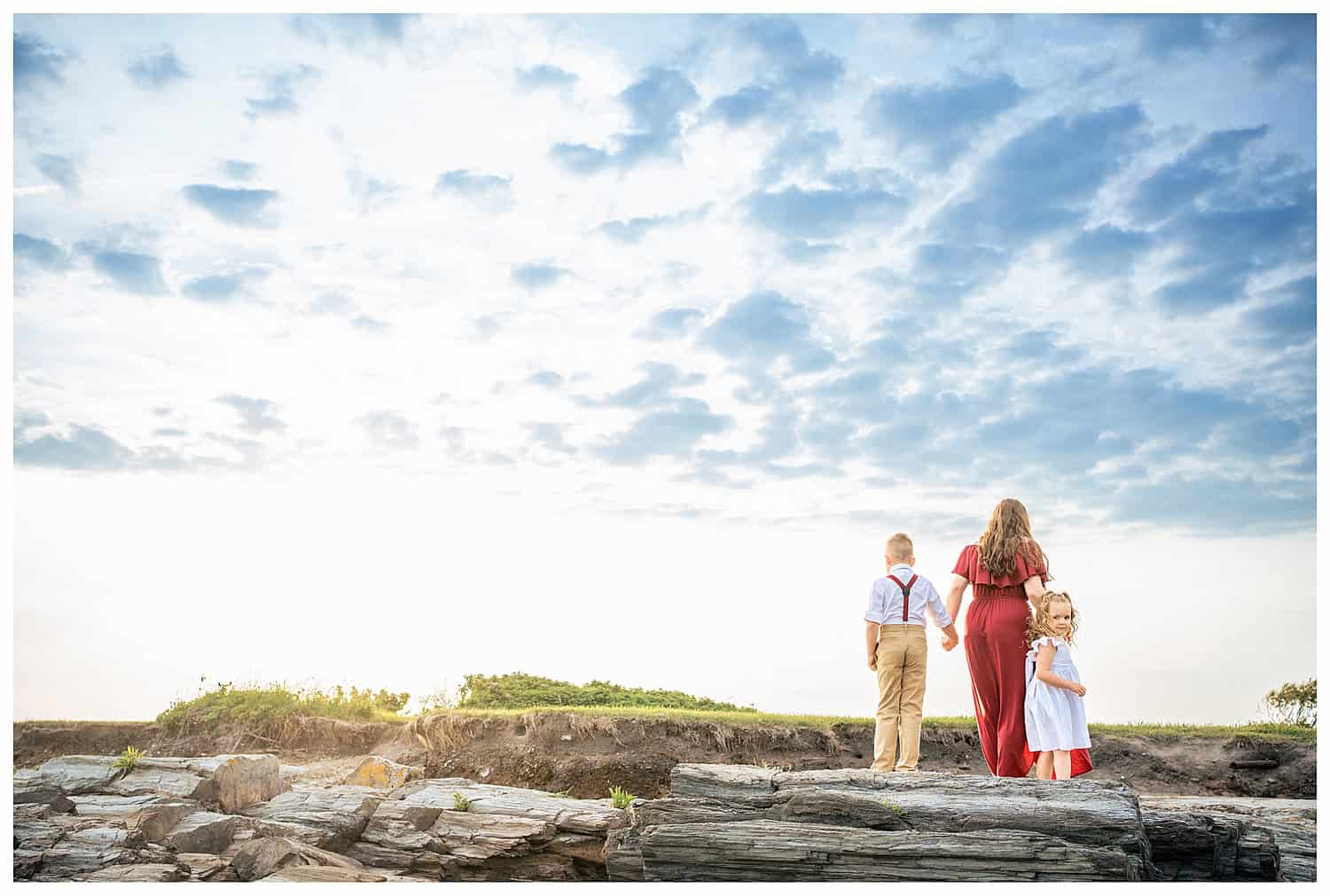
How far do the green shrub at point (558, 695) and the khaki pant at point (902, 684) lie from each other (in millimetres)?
5674

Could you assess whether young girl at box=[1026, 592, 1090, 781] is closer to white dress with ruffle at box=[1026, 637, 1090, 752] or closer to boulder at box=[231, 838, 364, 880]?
white dress with ruffle at box=[1026, 637, 1090, 752]

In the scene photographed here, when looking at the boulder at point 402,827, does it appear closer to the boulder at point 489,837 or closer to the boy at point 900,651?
the boulder at point 489,837

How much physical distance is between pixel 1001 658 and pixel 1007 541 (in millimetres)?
1061

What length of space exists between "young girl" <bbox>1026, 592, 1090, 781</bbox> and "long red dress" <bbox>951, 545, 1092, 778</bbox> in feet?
0.62

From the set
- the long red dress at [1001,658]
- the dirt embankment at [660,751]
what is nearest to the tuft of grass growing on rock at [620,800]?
the dirt embankment at [660,751]

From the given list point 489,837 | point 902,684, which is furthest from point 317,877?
point 902,684

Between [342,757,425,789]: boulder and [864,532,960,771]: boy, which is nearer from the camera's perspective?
[864,532,960,771]: boy

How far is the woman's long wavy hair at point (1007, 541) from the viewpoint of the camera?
797cm

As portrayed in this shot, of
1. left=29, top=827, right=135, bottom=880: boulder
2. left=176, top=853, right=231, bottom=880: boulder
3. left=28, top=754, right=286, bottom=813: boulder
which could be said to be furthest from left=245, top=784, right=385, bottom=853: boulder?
left=29, top=827, right=135, bottom=880: boulder

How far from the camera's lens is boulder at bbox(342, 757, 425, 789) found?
10711mm

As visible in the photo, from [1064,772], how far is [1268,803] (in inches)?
135

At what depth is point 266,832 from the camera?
8.25 meters
